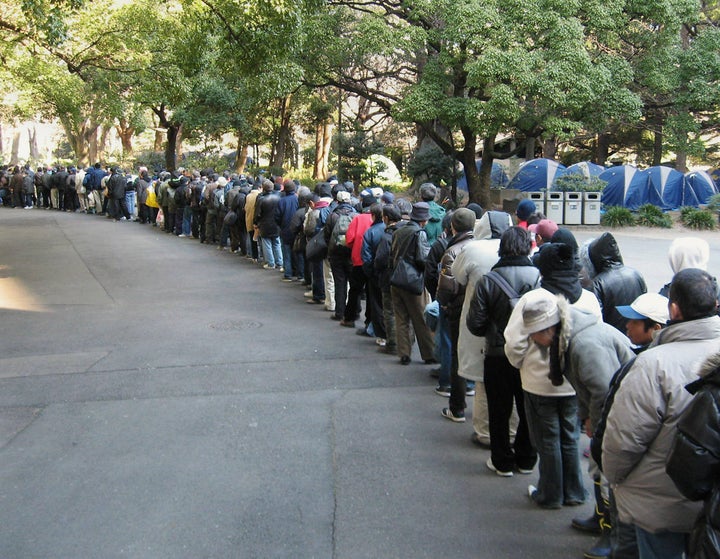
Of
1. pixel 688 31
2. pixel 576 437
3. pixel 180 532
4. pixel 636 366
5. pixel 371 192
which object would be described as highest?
pixel 688 31

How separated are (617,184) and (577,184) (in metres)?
3.77

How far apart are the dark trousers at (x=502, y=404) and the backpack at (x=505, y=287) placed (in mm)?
413

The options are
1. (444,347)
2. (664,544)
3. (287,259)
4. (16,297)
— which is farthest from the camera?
(287,259)

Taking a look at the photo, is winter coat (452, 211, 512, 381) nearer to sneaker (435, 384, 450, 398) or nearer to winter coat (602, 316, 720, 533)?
sneaker (435, 384, 450, 398)

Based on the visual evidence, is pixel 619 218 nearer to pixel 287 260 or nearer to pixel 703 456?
pixel 287 260

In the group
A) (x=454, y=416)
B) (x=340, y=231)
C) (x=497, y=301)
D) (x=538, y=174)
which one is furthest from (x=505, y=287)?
(x=538, y=174)

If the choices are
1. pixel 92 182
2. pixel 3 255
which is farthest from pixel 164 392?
pixel 92 182

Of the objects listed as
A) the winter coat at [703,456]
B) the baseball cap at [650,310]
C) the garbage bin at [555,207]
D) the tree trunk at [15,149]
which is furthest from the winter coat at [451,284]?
the tree trunk at [15,149]

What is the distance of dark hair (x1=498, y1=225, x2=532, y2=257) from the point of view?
536 cm

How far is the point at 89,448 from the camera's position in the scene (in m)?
6.10

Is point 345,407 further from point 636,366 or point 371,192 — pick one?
Answer: point 371,192

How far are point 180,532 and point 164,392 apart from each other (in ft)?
9.86

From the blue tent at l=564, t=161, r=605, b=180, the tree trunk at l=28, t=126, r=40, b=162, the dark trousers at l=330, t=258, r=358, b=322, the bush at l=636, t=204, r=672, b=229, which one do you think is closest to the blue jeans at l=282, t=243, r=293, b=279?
the dark trousers at l=330, t=258, r=358, b=322

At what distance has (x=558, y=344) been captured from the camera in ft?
14.3
